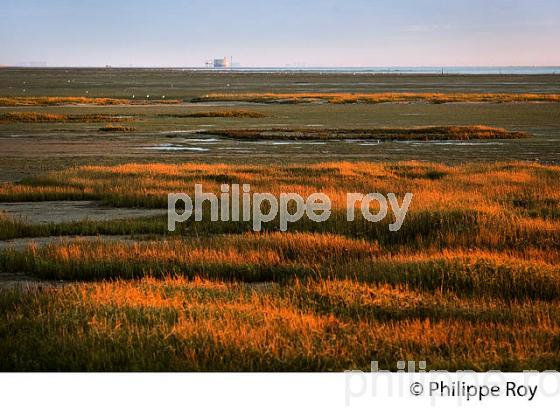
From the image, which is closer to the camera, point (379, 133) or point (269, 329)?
point (269, 329)

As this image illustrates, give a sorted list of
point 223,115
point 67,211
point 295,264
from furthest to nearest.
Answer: point 223,115, point 67,211, point 295,264

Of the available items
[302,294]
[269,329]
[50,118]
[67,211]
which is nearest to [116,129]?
[50,118]

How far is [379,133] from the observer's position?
5809 cm

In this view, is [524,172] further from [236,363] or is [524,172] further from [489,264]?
[236,363]

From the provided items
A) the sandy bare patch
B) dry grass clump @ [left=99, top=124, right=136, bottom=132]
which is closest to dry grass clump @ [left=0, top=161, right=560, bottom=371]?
the sandy bare patch

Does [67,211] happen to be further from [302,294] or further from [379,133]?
[379,133]

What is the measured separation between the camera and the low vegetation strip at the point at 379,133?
55.2 m

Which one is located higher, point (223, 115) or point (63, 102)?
point (63, 102)

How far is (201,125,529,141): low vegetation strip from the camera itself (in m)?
55.2

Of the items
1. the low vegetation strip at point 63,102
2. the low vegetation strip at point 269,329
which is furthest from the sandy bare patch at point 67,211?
the low vegetation strip at point 63,102

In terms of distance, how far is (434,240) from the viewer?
20031 millimetres

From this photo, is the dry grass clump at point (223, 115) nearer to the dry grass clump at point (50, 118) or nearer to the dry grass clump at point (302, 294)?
the dry grass clump at point (50, 118)
